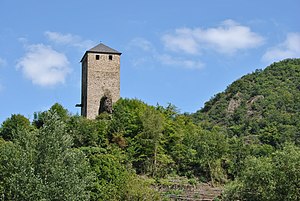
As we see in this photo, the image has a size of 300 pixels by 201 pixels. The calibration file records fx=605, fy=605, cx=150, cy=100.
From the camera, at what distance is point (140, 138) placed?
178 feet

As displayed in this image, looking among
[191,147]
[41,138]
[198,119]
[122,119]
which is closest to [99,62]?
[122,119]

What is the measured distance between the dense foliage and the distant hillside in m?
0.41

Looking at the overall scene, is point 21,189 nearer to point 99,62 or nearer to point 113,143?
point 113,143

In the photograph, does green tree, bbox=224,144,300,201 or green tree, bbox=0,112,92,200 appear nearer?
green tree, bbox=0,112,92,200

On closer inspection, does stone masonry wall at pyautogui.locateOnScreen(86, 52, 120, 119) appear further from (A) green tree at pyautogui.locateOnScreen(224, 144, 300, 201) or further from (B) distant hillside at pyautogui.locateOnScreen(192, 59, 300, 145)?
(B) distant hillside at pyautogui.locateOnScreen(192, 59, 300, 145)

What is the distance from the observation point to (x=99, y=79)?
63.7 meters

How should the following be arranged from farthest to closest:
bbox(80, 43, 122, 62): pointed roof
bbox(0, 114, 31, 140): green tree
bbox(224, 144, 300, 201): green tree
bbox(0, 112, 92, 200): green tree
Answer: bbox(80, 43, 122, 62): pointed roof < bbox(0, 114, 31, 140): green tree < bbox(224, 144, 300, 201): green tree < bbox(0, 112, 92, 200): green tree

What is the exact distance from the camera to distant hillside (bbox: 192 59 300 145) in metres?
96.9

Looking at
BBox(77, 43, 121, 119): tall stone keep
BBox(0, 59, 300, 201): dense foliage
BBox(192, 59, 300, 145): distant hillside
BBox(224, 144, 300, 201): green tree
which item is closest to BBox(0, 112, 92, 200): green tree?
BBox(0, 59, 300, 201): dense foliage

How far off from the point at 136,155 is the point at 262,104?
196 feet

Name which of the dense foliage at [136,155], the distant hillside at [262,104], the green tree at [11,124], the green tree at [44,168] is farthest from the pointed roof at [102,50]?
the distant hillside at [262,104]

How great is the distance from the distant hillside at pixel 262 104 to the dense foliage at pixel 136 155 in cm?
41

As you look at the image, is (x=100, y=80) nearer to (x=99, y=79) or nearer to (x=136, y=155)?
(x=99, y=79)

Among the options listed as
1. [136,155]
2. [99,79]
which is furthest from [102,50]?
[136,155]
